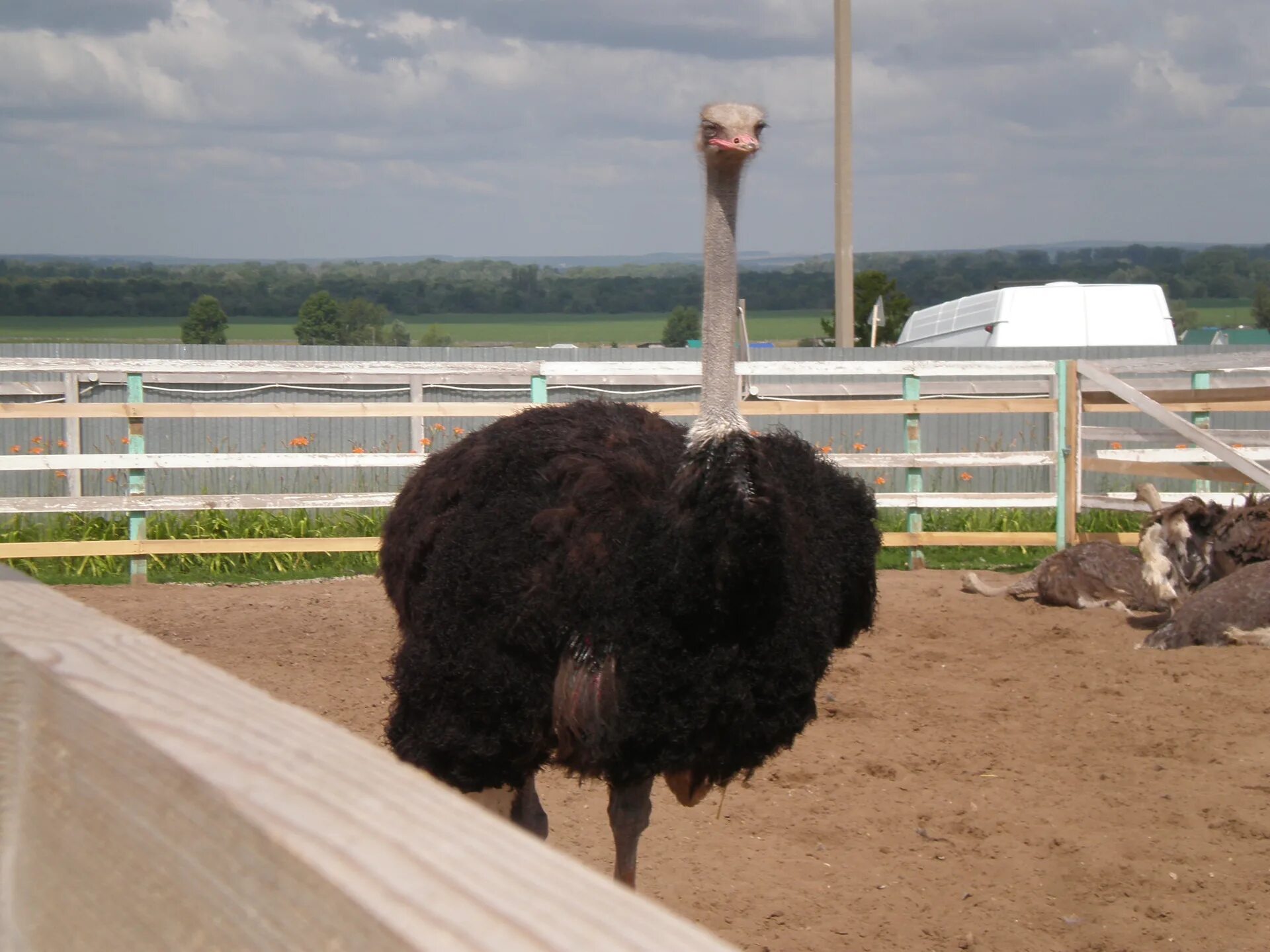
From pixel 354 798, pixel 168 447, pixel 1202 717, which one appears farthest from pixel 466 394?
pixel 354 798

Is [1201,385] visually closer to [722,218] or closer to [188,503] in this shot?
[188,503]

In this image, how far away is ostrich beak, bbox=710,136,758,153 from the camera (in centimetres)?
367

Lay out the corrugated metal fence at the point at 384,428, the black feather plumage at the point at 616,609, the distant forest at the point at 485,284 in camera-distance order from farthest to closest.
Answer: the distant forest at the point at 485,284, the corrugated metal fence at the point at 384,428, the black feather plumage at the point at 616,609

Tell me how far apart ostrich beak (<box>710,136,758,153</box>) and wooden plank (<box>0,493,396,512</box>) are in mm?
6166

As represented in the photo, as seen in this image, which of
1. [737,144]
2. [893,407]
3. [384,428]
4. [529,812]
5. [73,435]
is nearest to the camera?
[737,144]

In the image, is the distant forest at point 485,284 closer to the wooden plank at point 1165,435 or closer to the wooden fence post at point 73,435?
the wooden plank at point 1165,435

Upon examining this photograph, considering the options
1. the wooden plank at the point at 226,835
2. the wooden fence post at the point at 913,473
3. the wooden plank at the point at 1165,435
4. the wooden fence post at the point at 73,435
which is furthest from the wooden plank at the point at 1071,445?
the wooden plank at the point at 226,835

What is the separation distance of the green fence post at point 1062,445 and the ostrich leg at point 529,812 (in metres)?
6.82

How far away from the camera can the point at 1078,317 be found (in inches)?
712

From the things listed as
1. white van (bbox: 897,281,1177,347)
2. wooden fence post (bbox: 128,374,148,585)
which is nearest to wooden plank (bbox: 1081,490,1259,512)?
wooden fence post (bbox: 128,374,148,585)

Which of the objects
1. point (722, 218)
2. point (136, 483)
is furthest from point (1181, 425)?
point (136, 483)

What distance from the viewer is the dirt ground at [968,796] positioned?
4305 millimetres

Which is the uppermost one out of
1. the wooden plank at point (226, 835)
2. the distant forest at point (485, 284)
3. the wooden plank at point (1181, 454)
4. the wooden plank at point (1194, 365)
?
the distant forest at point (485, 284)

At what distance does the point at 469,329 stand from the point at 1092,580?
55431 millimetres
